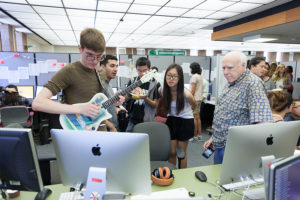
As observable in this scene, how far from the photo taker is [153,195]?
110cm

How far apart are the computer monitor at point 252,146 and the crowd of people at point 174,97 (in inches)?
16.4

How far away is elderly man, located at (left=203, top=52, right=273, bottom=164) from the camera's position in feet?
4.81

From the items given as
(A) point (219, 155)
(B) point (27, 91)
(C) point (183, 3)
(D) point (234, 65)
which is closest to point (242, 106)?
(D) point (234, 65)

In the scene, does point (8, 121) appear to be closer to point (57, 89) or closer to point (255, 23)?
point (57, 89)

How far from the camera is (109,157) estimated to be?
861 mm

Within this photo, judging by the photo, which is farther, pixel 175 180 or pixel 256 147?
pixel 175 180

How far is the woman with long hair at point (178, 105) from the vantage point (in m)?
2.10

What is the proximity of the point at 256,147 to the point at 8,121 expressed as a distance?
3.73 m

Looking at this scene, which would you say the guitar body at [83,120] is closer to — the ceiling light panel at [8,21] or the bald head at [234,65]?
the bald head at [234,65]

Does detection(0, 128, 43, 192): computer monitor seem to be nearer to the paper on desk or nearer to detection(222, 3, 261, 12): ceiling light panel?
the paper on desk

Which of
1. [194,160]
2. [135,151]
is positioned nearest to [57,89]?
[135,151]

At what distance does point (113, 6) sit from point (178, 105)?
10.1 ft

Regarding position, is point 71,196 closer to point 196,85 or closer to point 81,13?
point 196,85

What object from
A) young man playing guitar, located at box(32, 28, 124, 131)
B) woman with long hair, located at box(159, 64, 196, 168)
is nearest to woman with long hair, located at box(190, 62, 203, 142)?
woman with long hair, located at box(159, 64, 196, 168)
